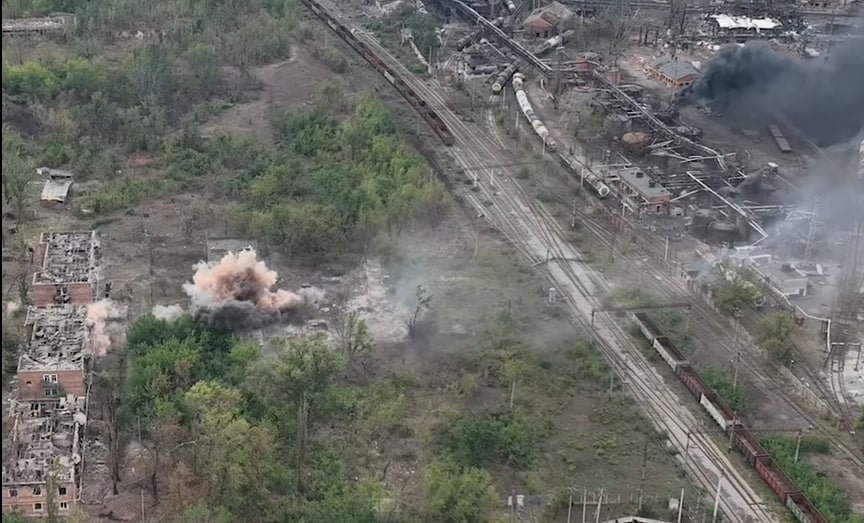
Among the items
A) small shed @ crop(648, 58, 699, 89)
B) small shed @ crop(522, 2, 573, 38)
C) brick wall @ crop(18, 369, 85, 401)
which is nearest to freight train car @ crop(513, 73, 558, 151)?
small shed @ crop(648, 58, 699, 89)

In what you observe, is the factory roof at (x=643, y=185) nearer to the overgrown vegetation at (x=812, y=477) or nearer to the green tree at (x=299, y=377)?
the overgrown vegetation at (x=812, y=477)

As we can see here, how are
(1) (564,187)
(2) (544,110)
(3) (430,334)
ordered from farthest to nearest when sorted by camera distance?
1. (2) (544,110)
2. (1) (564,187)
3. (3) (430,334)

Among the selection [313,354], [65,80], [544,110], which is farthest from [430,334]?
[65,80]

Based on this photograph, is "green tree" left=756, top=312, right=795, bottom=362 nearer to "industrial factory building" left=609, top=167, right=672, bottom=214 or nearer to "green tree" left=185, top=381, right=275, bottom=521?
"industrial factory building" left=609, top=167, right=672, bottom=214

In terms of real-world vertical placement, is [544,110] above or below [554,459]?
below

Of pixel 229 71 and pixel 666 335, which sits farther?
pixel 229 71

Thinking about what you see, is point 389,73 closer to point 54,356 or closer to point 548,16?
point 548,16

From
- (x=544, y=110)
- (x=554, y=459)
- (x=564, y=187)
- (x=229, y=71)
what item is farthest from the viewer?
(x=229, y=71)

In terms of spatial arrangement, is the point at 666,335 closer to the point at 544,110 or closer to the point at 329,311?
the point at 329,311
